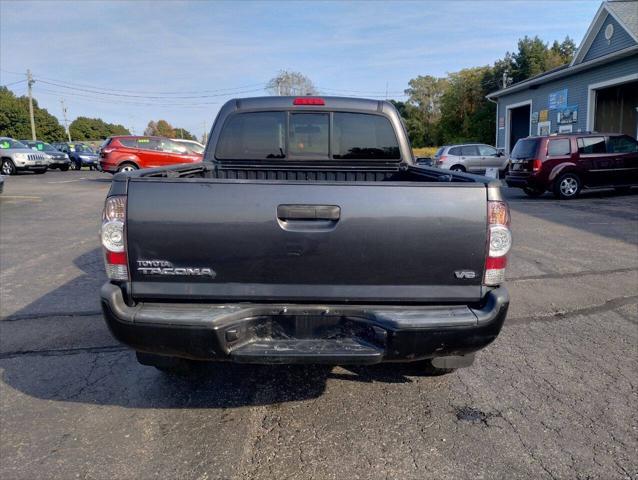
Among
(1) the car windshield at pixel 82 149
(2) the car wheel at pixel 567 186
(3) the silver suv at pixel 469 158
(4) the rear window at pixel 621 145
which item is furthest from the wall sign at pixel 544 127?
(1) the car windshield at pixel 82 149

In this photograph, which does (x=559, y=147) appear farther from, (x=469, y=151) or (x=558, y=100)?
(x=558, y=100)

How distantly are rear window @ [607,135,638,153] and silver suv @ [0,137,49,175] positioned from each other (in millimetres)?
25290

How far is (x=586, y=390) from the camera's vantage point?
11.1 ft

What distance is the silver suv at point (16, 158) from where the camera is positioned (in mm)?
23562

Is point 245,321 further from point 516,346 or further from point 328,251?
point 516,346

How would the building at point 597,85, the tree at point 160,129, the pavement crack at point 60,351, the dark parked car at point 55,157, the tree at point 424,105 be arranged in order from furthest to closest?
the tree at point 160,129, the tree at point 424,105, the dark parked car at point 55,157, the building at point 597,85, the pavement crack at point 60,351

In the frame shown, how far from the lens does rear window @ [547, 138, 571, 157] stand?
1384 cm

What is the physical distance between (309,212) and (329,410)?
1.40 m

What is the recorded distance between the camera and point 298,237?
2547mm

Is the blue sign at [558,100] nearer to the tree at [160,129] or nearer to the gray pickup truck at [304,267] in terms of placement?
the gray pickup truck at [304,267]

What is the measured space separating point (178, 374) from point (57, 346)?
141 cm

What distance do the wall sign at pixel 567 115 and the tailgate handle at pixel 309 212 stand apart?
76.2 feet

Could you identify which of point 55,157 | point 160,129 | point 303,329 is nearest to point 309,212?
point 303,329

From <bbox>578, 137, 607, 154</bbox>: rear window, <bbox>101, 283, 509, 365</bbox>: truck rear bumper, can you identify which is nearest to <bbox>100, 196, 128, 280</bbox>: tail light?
<bbox>101, 283, 509, 365</bbox>: truck rear bumper
